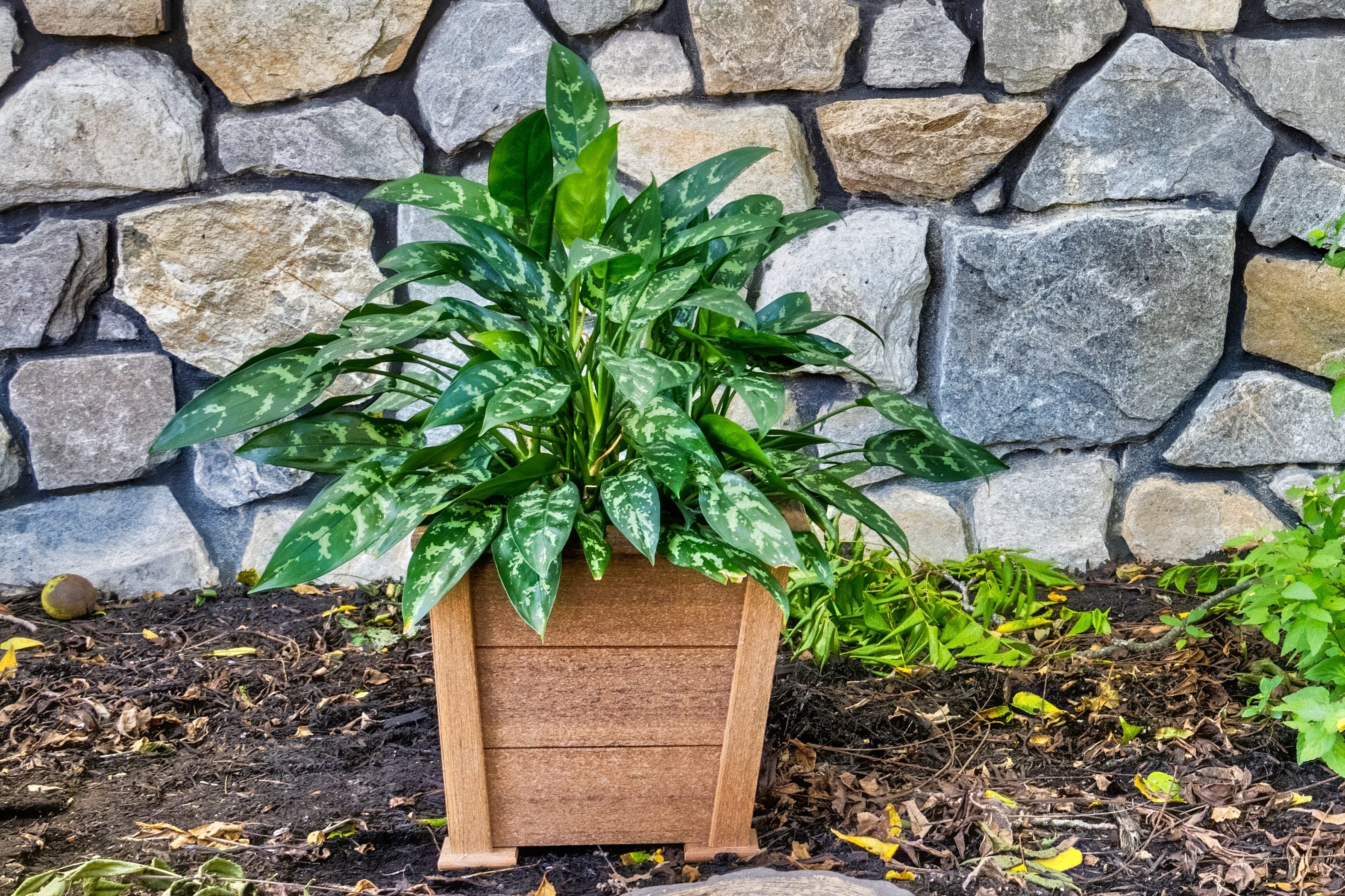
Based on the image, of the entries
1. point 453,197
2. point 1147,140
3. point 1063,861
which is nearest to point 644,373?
point 453,197

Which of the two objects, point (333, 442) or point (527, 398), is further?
point (333, 442)

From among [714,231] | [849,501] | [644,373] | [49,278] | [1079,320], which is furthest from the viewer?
[1079,320]

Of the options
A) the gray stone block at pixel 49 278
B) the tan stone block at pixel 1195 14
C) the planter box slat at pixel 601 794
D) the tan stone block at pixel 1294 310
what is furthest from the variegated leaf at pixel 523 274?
the tan stone block at pixel 1294 310

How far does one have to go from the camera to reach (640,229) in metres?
1.06

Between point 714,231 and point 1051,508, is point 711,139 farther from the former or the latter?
point 1051,508

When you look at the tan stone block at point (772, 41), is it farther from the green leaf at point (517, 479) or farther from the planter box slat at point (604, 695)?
the planter box slat at point (604, 695)

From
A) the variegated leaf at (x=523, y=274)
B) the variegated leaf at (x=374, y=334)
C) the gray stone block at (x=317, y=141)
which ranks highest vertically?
the gray stone block at (x=317, y=141)

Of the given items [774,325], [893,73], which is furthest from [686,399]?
[893,73]

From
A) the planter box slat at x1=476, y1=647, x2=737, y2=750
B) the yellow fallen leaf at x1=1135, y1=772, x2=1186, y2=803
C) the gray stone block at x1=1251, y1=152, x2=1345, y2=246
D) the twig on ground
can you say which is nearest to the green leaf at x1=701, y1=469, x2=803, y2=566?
the planter box slat at x1=476, y1=647, x2=737, y2=750

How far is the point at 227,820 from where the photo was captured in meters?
1.26

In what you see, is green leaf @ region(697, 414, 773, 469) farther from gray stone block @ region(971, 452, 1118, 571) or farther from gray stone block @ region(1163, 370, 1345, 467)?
gray stone block @ region(1163, 370, 1345, 467)

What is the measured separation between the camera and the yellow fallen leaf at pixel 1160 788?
130cm

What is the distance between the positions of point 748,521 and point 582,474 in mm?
253

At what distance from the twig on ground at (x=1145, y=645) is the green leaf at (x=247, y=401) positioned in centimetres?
124
